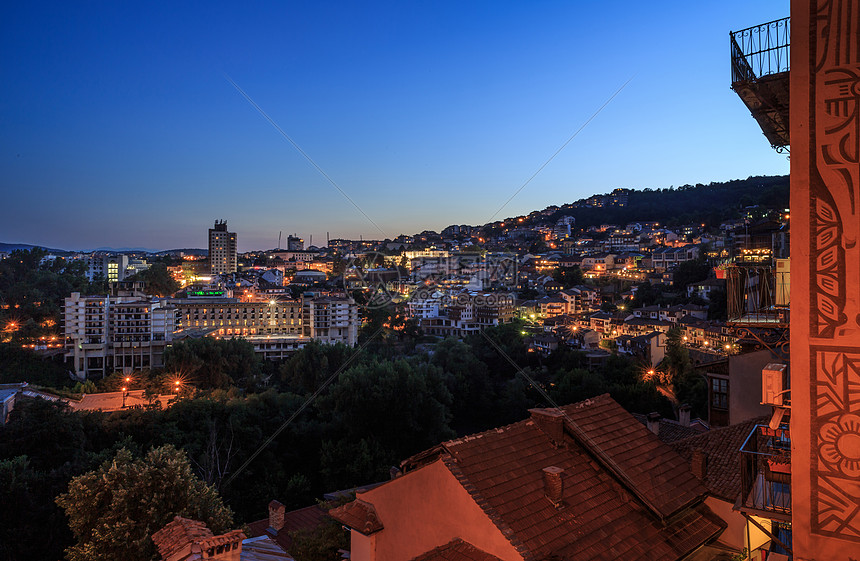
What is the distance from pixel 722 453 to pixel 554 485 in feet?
8.74

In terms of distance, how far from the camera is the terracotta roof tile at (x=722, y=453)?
5133 mm

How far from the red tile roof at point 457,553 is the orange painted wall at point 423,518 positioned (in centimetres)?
4

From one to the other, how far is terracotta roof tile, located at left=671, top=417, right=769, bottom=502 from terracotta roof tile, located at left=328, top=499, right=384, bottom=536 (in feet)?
11.5

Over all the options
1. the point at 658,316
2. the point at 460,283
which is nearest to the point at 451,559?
the point at 658,316

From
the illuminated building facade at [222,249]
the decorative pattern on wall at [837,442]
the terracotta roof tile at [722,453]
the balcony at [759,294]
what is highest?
the illuminated building facade at [222,249]

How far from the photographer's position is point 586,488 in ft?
15.0

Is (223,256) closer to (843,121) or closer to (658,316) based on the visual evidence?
(658,316)

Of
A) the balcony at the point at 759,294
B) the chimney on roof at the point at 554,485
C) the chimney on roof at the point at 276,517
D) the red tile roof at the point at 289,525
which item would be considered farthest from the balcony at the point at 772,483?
the chimney on roof at the point at 276,517

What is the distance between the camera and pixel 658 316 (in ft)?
113

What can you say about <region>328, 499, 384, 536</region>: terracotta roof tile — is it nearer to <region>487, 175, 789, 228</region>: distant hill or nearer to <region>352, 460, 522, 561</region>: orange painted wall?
<region>352, 460, 522, 561</region>: orange painted wall

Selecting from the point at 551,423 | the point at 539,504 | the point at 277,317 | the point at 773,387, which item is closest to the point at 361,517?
the point at 539,504

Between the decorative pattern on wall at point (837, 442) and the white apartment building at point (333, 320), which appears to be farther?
the white apartment building at point (333, 320)

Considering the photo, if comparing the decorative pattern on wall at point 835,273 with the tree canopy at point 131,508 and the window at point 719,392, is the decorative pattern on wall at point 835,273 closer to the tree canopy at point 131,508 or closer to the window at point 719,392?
the window at point 719,392

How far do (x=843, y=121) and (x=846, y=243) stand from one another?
0.62m
